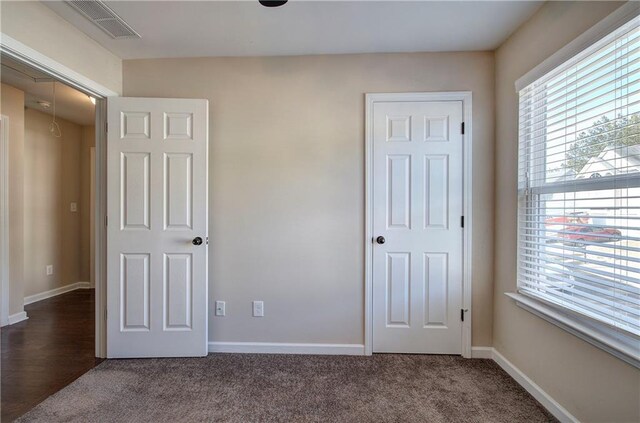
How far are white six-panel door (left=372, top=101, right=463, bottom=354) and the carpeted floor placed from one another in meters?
0.23

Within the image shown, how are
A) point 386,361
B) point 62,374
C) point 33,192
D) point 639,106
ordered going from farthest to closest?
point 33,192 → point 386,361 → point 62,374 → point 639,106

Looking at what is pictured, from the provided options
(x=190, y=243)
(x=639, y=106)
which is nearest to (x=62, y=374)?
(x=190, y=243)

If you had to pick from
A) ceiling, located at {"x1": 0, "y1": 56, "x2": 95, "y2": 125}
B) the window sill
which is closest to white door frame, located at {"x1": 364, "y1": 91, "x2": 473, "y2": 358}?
the window sill

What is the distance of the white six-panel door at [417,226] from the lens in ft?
7.39

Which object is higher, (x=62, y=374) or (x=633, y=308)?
(x=633, y=308)

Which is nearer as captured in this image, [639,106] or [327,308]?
[639,106]

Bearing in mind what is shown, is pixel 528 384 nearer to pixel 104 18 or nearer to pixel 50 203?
pixel 104 18

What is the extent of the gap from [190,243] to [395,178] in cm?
173

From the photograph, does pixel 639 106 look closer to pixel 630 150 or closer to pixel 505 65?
pixel 630 150

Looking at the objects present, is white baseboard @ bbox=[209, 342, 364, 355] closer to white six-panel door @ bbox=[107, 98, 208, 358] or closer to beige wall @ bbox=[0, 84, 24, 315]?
white six-panel door @ bbox=[107, 98, 208, 358]

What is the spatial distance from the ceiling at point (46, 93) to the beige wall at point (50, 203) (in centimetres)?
27

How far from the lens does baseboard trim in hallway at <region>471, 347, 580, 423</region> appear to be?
62.0 inches

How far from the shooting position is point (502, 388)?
1865 millimetres

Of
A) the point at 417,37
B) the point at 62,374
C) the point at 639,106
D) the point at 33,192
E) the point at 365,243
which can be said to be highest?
the point at 417,37
